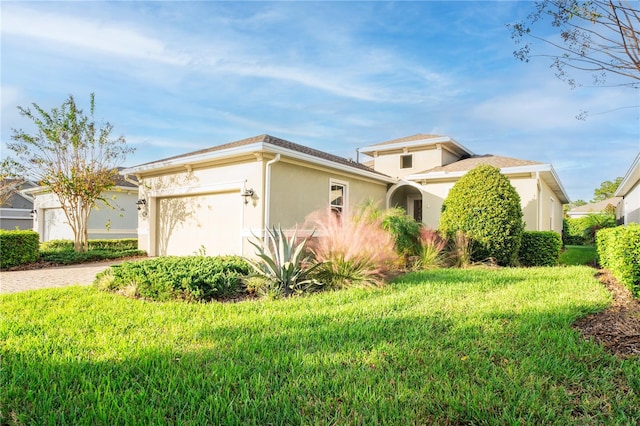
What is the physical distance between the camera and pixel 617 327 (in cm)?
365

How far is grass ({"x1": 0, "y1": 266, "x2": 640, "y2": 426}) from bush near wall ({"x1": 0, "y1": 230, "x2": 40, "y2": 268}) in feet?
24.1

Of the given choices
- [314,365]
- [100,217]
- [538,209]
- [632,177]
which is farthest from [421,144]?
[100,217]

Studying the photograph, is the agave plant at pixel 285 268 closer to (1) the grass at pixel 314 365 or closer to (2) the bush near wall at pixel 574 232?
(1) the grass at pixel 314 365

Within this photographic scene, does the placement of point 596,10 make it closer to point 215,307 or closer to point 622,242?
point 622,242

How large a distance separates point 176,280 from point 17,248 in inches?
332

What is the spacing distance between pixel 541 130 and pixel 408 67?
392 centimetres

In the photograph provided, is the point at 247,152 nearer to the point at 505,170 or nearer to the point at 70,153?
the point at 70,153

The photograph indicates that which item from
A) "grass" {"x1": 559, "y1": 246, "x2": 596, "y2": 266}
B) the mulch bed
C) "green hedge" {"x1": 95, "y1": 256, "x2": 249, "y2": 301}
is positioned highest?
"green hedge" {"x1": 95, "y1": 256, "x2": 249, "y2": 301}

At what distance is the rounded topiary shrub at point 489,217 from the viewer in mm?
8922

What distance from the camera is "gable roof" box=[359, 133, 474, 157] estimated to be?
49.1 feet

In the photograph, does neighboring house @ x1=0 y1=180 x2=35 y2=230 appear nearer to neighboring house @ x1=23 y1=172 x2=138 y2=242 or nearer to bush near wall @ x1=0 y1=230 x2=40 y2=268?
neighboring house @ x1=23 y1=172 x2=138 y2=242

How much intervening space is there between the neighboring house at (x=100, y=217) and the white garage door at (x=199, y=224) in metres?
5.70

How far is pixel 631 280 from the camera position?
5195mm

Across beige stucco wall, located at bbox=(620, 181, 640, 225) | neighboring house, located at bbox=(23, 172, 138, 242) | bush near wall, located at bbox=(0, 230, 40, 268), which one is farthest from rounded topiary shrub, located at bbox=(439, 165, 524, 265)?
neighboring house, located at bbox=(23, 172, 138, 242)
